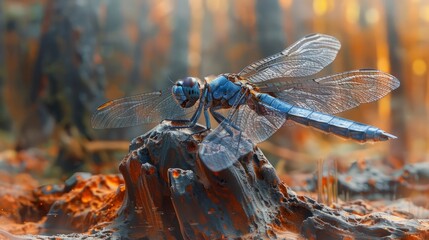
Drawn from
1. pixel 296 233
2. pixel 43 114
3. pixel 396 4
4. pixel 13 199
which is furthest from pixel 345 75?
pixel 43 114

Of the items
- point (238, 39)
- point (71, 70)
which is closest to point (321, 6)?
point (238, 39)

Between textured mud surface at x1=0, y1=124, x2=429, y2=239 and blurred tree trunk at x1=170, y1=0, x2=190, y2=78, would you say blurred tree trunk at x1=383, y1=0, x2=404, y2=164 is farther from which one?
textured mud surface at x1=0, y1=124, x2=429, y2=239

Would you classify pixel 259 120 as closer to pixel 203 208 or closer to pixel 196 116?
pixel 196 116

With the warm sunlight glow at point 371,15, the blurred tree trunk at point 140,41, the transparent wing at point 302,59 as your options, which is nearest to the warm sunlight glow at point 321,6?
the warm sunlight glow at point 371,15

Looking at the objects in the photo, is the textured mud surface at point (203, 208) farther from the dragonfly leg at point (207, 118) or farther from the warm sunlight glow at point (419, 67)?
the warm sunlight glow at point (419, 67)

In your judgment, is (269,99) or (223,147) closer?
(223,147)

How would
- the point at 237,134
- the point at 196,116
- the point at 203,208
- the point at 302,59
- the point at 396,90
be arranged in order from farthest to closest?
the point at 396,90, the point at 302,59, the point at 196,116, the point at 237,134, the point at 203,208
